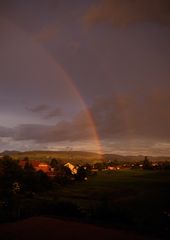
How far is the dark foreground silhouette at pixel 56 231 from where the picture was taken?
682 inches

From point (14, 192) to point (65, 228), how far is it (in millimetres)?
28853

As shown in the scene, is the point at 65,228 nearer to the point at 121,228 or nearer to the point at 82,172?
the point at 121,228

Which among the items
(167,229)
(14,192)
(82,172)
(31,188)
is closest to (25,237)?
(167,229)

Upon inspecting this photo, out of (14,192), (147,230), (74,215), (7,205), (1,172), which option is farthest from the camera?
(1,172)

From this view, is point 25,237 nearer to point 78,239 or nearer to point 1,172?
point 78,239

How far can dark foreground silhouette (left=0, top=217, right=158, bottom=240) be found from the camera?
1733 centimetres

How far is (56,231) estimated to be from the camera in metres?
18.6

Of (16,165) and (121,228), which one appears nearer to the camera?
(121,228)

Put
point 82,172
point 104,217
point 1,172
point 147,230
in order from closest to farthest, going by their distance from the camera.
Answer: point 147,230, point 104,217, point 1,172, point 82,172

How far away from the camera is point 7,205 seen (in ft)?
85.8

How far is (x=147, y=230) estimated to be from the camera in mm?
18484

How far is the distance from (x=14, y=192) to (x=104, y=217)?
2753cm

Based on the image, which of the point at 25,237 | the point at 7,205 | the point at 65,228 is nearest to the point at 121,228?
the point at 65,228

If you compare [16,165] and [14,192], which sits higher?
[16,165]
